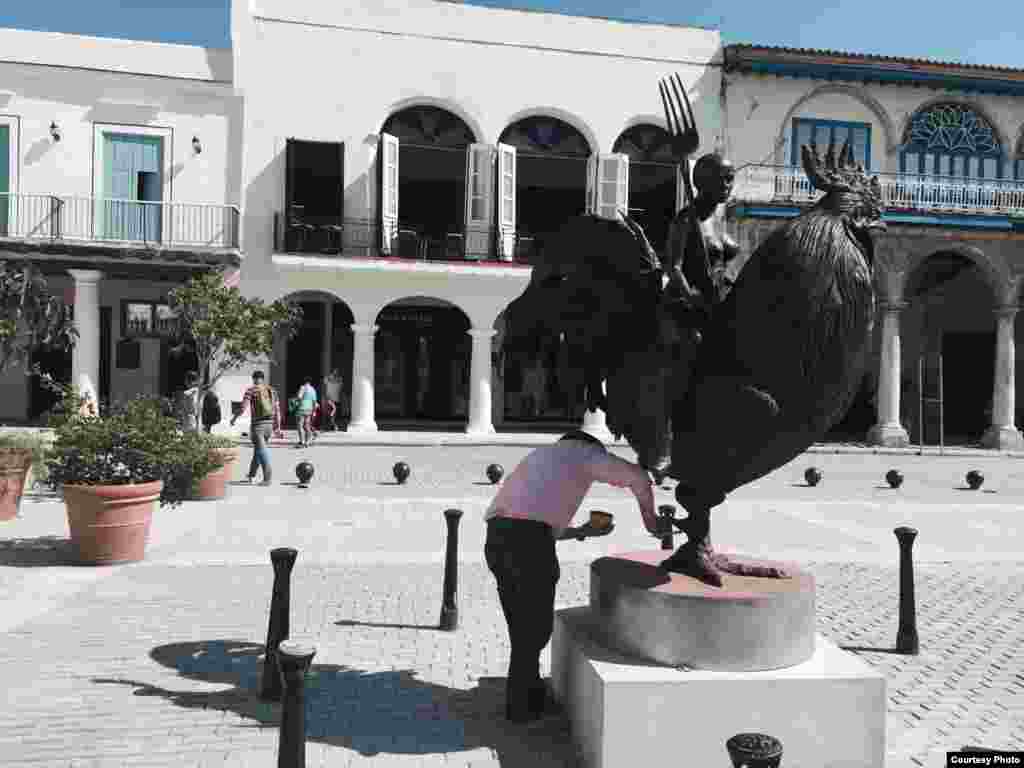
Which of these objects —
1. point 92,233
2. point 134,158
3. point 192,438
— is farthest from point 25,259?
point 192,438

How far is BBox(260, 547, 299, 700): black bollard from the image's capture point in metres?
4.44

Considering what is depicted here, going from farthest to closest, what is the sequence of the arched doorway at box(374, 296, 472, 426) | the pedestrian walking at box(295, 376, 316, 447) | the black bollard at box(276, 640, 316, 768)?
the arched doorway at box(374, 296, 472, 426) → the pedestrian walking at box(295, 376, 316, 447) → the black bollard at box(276, 640, 316, 768)

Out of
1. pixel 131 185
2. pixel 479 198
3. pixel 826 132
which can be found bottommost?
pixel 131 185

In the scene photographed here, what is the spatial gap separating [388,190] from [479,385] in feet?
17.2

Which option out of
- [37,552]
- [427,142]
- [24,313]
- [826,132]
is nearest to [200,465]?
[37,552]

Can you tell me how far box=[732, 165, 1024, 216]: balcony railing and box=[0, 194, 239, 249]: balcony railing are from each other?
42.3 ft

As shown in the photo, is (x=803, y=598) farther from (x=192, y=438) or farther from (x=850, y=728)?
(x=192, y=438)

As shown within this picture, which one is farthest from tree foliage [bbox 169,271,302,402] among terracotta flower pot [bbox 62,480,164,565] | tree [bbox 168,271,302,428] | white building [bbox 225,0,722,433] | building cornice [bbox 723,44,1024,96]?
building cornice [bbox 723,44,1024,96]

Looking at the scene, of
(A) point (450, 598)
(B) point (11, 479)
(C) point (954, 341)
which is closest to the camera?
(A) point (450, 598)

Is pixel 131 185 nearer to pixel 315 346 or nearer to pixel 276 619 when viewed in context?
pixel 315 346

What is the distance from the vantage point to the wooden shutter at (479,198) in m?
21.1

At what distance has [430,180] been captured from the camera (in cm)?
2302

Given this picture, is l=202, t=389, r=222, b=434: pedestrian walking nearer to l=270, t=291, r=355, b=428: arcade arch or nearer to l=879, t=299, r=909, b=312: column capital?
Result: l=270, t=291, r=355, b=428: arcade arch

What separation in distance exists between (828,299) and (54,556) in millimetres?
6862
